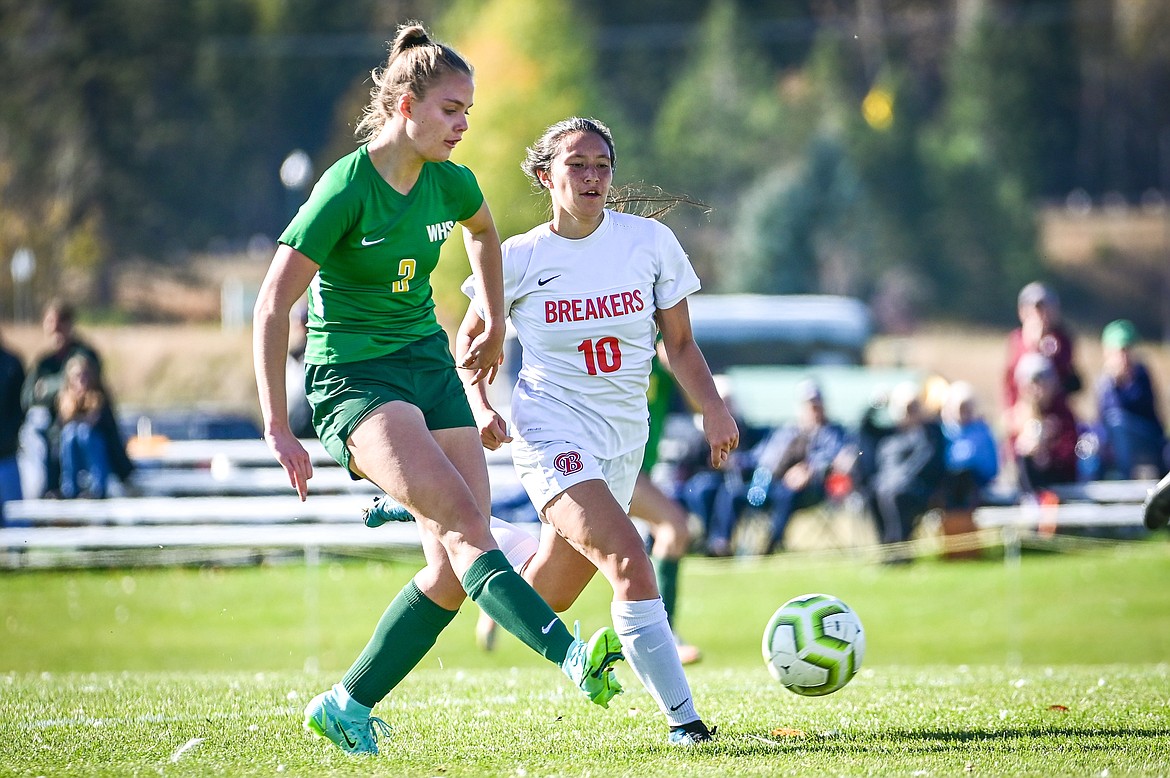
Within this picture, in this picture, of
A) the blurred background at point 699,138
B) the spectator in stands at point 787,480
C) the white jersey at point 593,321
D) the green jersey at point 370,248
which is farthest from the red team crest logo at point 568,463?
the blurred background at point 699,138

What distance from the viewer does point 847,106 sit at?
5956 centimetres

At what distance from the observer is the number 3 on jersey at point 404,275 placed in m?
5.04

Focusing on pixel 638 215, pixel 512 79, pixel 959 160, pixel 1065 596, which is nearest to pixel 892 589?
pixel 1065 596

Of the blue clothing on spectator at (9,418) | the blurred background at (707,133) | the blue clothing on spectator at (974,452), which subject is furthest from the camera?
the blurred background at (707,133)

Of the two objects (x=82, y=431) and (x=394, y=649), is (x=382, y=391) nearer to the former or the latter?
(x=394, y=649)

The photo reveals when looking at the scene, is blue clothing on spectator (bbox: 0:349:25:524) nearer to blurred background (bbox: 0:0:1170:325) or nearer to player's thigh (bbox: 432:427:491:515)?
player's thigh (bbox: 432:427:491:515)

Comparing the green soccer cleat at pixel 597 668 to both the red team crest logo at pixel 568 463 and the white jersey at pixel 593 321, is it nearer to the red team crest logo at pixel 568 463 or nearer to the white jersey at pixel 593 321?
the red team crest logo at pixel 568 463

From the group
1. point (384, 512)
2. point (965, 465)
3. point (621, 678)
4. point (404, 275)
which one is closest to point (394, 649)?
point (384, 512)

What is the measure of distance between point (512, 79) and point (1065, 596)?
41.9m

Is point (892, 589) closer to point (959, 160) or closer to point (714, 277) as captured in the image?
point (714, 277)

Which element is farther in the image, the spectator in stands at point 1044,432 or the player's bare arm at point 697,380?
the spectator in stands at point 1044,432

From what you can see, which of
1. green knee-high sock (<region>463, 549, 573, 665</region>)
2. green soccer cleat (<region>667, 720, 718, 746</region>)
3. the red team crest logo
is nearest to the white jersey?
the red team crest logo

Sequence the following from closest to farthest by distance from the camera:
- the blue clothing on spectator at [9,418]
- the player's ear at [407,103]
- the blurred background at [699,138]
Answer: the player's ear at [407,103] < the blue clothing on spectator at [9,418] < the blurred background at [699,138]

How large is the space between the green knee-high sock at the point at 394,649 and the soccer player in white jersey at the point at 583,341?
565 millimetres
